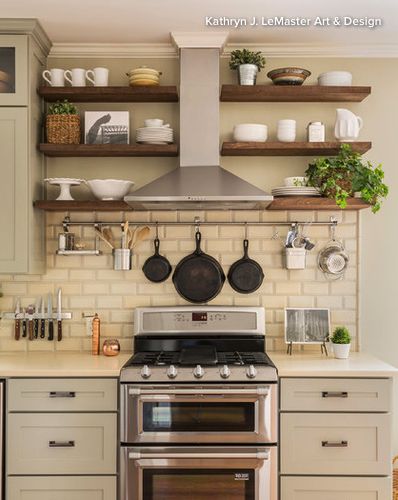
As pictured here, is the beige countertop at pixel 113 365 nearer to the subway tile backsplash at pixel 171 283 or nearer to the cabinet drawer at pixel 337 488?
the subway tile backsplash at pixel 171 283

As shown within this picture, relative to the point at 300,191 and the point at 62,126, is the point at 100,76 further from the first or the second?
the point at 300,191

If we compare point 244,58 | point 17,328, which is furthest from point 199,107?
point 17,328

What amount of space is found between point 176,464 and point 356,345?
4.51 ft

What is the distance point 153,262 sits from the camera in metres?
3.86

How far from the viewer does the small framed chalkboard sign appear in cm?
379

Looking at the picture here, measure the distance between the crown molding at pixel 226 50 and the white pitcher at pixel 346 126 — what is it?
1.44 ft

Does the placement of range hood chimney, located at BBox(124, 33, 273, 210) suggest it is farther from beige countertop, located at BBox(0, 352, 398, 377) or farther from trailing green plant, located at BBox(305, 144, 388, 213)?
beige countertop, located at BBox(0, 352, 398, 377)

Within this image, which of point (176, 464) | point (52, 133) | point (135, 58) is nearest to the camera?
point (176, 464)

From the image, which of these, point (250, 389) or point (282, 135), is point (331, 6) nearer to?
point (282, 135)

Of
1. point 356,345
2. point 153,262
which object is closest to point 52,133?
point 153,262

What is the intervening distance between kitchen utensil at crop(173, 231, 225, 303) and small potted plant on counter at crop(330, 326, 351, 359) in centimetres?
73

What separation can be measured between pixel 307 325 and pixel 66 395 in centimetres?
145

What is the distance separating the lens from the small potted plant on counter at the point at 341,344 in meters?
3.58

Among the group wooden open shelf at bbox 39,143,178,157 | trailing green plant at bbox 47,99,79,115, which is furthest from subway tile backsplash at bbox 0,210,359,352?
trailing green plant at bbox 47,99,79,115
